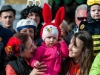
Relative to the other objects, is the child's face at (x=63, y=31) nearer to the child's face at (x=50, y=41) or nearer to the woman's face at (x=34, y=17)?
the woman's face at (x=34, y=17)

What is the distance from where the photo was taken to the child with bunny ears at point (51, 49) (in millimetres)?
3744

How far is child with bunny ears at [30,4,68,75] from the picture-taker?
3.74 meters

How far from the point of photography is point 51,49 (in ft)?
12.5

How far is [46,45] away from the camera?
3.87 m

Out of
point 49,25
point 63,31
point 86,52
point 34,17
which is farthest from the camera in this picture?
point 34,17

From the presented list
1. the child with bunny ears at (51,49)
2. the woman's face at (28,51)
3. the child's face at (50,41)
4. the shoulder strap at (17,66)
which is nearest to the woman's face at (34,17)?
the child with bunny ears at (51,49)

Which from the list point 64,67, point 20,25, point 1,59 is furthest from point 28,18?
point 64,67

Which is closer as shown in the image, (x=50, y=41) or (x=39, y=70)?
(x=39, y=70)

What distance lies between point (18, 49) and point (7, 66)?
0.22 meters

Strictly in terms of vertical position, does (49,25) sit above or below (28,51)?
above

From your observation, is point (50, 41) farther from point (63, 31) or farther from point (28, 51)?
point (63, 31)

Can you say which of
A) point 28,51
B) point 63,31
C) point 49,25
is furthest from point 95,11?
point 28,51

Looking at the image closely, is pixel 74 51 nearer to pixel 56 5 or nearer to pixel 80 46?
pixel 80 46

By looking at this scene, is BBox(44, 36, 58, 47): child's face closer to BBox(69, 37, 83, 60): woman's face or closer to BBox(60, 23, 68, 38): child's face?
BBox(69, 37, 83, 60): woman's face
